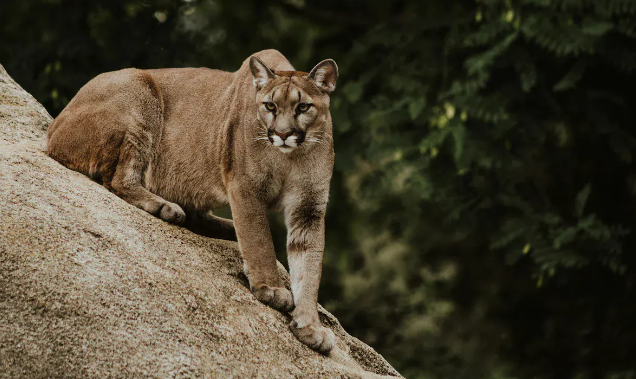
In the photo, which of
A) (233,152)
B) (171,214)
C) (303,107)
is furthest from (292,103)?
(171,214)

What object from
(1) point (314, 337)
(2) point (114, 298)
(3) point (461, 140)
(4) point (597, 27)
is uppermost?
(4) point (597, 27)

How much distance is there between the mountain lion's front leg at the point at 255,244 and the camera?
614 centimetres

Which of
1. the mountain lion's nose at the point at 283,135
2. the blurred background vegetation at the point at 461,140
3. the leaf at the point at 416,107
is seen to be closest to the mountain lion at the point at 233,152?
the mountain lion's nose at the point at 283,135

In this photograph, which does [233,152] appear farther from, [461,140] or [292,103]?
[461,140]

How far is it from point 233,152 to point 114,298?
1966 mm

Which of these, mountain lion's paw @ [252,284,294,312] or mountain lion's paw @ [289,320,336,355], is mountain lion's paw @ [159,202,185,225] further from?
mountain lion's paw @ [289,320,336,355]

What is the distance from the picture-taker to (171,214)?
6434 millimetres

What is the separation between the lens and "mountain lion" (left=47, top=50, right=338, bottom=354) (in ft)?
20.1

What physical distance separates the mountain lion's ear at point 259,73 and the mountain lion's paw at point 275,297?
158 centimetres

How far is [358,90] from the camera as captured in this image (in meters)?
11.4

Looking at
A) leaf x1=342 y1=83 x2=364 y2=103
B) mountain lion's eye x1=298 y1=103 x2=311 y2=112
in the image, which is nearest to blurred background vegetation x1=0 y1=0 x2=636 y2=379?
leaf x1=342 y1=83 x2=364 y2=103

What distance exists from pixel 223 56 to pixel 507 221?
472 cm

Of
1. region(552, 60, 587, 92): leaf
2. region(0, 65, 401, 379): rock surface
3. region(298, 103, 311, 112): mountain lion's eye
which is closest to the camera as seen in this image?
region(0, 65, 401, 379): rock surface

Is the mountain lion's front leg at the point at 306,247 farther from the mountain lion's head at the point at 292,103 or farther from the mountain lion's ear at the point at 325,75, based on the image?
the mountain lion's ear at the point at 325,75
